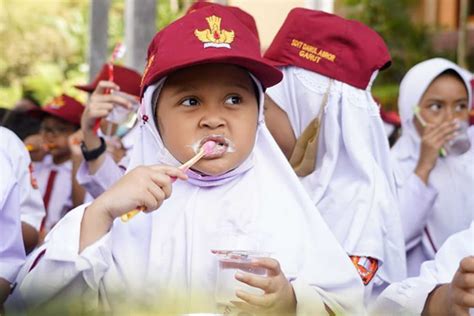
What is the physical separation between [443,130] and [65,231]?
3196 mm

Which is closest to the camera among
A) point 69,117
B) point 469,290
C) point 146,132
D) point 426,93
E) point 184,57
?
point 469,290

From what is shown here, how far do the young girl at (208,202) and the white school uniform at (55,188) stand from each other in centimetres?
422

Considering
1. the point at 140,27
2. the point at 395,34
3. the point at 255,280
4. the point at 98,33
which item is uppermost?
the point at 395,34

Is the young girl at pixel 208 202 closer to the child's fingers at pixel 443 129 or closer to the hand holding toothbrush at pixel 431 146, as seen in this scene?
the hand holding toothbrush at pixel 431 146

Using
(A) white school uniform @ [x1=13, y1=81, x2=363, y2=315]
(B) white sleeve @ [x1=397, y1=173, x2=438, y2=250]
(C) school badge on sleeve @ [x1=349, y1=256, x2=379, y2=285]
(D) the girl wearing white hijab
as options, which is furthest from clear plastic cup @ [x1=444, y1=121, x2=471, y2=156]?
(A) white school uniform @ [x1=13, y1=81, x2=363, y2=315]

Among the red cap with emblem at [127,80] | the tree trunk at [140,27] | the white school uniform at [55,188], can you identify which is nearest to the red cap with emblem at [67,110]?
the white school uniform at [55,188]

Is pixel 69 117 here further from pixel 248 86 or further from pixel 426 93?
pixel 248 86

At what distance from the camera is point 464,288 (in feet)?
8.93

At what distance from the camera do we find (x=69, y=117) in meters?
7.97

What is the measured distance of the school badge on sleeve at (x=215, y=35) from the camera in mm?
3090

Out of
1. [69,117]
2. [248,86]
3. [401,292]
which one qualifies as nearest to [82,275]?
[248,86]

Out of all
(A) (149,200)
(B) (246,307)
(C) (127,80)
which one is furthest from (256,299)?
(C) (127,80)

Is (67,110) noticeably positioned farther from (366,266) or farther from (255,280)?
(255,280)

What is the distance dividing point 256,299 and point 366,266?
53.7 inches
